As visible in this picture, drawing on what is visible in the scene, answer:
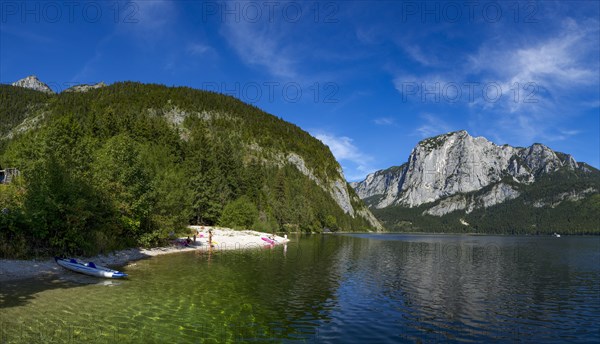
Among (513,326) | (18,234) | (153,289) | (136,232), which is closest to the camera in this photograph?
→ (513,326)

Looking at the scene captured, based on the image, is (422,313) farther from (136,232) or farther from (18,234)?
(136,232)

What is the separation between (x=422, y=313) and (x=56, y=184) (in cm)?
3621

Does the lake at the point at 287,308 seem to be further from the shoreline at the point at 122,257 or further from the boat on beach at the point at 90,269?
the shoreline at the point at 122,257

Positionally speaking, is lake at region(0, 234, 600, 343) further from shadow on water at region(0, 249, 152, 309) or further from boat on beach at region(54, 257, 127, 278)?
boat on beach at region(54, 257, 127, 278)

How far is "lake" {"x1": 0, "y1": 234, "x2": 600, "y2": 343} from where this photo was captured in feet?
60.3

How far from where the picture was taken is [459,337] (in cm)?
1961

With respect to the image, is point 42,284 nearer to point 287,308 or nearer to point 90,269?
point 90,269

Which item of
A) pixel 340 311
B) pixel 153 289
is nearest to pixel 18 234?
pixel 153 289

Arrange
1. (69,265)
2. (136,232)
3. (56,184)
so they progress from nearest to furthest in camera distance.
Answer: (69,265), (56,184), (136,232)

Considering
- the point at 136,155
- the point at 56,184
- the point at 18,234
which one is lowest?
the point at 18,234

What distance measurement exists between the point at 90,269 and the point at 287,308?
59.4 ft

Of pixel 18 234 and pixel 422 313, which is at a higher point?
pixel 18 234

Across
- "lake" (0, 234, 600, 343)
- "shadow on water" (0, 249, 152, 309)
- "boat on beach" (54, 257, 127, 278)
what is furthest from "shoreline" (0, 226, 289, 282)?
"lake" (0, 234, 600, 343)

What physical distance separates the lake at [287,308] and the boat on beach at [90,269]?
0.77m
